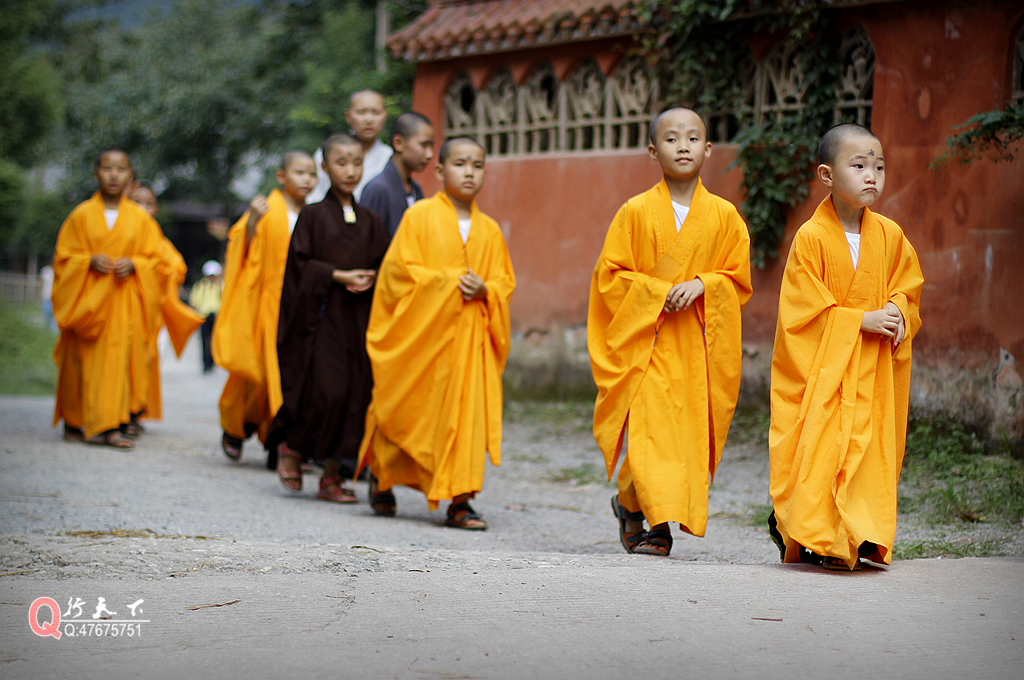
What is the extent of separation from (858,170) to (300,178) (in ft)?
13.7

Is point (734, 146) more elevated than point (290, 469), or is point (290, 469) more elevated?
point (734, 146)

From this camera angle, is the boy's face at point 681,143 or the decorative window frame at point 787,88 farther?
the decorative window frame at point 787,88

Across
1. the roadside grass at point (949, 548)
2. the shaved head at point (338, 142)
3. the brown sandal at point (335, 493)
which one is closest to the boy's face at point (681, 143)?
the roadside grass at point (949, 548)

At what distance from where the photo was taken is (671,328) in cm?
448

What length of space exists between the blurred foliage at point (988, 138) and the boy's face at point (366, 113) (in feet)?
11.6

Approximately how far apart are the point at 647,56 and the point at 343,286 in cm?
360

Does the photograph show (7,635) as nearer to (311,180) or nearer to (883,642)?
(883,642)

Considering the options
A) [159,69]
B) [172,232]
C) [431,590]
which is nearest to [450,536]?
[431,590]

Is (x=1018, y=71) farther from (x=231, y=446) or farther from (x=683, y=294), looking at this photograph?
(x=231, y=446)

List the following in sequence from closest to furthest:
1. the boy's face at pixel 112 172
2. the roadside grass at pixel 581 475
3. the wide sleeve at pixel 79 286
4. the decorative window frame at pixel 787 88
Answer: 1. the roadside grass at pixel 581 475
2. the decorative window frame at pixel 787 88
3. the wide sleeve at pixel 79 286
4. the boy's face at pixel 112 172

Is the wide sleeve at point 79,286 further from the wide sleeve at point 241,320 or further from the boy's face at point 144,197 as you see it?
the boy's face at point 144,197

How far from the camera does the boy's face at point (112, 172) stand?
790 cm

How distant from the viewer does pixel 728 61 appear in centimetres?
786

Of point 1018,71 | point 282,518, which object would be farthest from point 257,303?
point 1018,71
